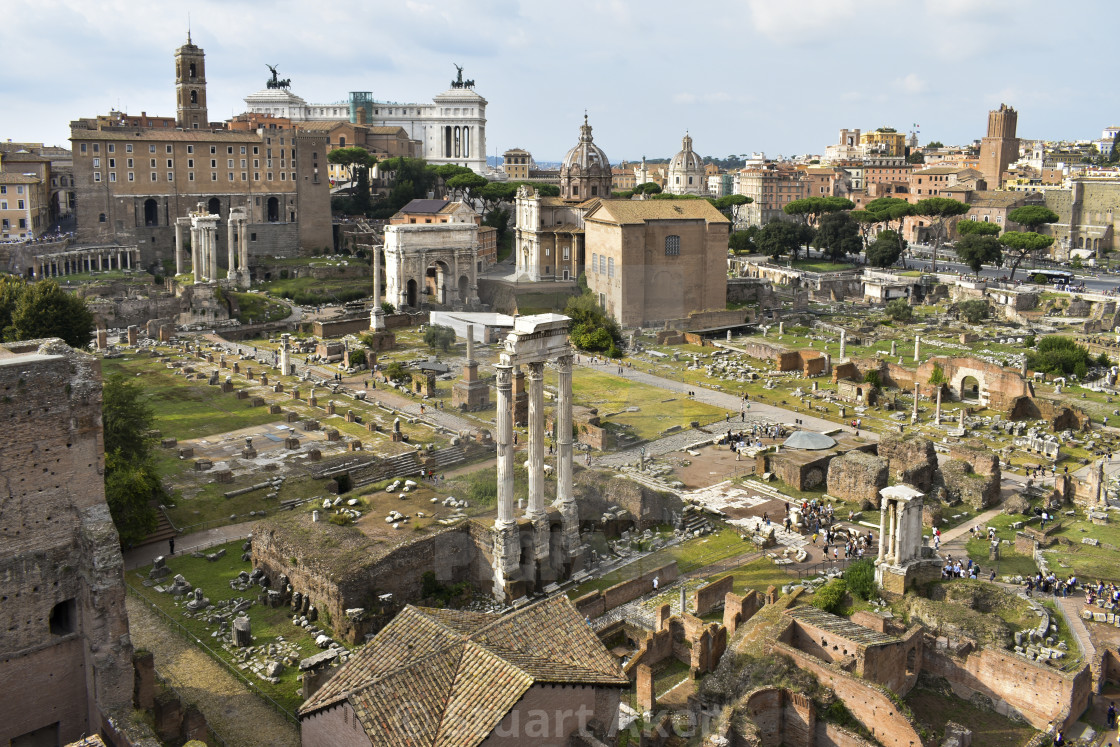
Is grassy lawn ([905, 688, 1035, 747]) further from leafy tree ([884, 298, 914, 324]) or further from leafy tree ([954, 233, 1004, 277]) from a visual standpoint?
leafy tree ([954, 233, 1004, 277])

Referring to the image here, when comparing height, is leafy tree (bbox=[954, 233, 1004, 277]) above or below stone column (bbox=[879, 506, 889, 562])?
above

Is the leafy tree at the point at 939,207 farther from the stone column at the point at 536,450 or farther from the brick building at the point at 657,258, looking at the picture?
the stone column at the point at 536,450

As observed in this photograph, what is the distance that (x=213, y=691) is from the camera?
835 inches

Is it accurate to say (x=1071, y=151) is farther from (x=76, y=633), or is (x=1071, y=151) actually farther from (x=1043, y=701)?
(x=76, y=633)

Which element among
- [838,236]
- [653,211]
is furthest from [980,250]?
[653,211]

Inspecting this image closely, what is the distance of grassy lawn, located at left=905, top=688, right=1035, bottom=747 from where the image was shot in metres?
19.7

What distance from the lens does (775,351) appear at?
56438 millimetres

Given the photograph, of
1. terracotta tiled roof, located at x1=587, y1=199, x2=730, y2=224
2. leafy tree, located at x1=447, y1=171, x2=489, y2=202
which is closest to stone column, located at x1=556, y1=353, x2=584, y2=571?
terracotta tiled roof, located at x1=587, y1=199, x2=730, y2=224

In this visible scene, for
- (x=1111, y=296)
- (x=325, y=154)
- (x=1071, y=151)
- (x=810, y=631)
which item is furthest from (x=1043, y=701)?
(x=1071, y=151)

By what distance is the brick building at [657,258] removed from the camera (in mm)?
65062

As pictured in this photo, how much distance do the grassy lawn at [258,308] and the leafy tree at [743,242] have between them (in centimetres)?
4864

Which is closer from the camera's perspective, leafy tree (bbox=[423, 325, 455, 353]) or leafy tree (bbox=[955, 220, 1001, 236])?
leafy tree (bbox=[423, 325, 455, 353])

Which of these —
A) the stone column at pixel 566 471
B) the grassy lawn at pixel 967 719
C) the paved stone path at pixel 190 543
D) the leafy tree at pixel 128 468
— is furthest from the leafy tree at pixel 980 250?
the leafy tree at pixel 128 468

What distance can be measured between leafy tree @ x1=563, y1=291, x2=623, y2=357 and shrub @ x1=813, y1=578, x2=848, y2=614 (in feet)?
106
